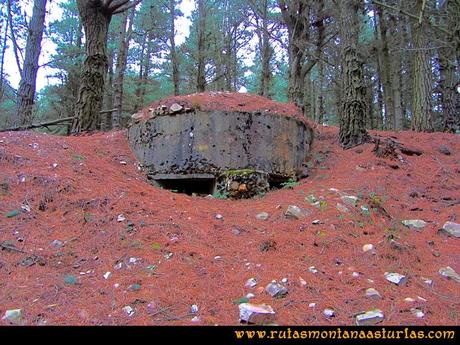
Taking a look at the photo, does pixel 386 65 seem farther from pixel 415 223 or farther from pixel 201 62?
pixel 415 223

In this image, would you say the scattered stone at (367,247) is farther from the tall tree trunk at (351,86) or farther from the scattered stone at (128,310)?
the tall tree trunk at (351,86)

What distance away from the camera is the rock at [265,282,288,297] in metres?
3.56

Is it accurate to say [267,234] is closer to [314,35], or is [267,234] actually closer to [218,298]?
[218,298]

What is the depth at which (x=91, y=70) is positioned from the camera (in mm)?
9359

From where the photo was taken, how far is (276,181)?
23.3ft

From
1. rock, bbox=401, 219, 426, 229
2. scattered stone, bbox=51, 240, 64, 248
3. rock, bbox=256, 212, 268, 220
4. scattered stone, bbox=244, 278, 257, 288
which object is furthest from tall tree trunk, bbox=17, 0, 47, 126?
rock, bbox=401, 219, 426, 229

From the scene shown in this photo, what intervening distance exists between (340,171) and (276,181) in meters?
1.18

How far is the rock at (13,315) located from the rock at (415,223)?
461 cm

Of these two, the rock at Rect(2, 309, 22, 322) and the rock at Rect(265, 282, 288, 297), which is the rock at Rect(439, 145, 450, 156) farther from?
the rock at Rect(2, 309, 22, 322)

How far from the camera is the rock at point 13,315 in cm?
313

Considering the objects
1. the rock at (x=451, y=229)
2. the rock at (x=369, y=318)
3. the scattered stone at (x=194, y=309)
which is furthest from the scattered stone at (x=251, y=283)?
the rock at (x=451, y=229)

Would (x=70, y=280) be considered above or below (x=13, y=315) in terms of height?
above

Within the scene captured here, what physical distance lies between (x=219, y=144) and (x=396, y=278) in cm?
383

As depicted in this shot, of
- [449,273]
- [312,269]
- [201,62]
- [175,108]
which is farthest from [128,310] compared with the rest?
[201,62]
